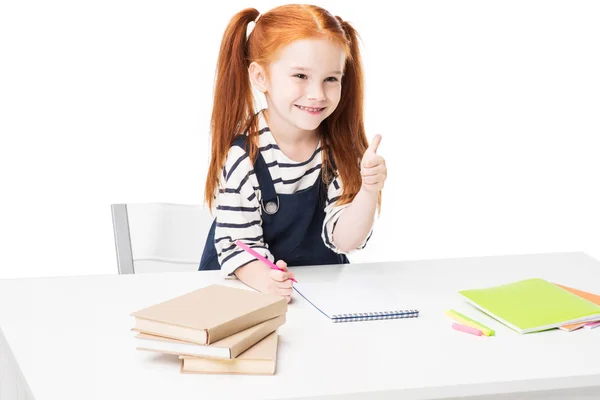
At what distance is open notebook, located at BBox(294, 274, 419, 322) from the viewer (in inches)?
74.2

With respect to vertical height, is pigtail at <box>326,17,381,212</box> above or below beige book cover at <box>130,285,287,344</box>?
above

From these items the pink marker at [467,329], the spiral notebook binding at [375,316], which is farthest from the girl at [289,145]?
the pink marker at [467,329]

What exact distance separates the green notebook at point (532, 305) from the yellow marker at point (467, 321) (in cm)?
6

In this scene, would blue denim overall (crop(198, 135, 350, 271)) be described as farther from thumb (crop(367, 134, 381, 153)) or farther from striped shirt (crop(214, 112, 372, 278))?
thumb (crop(367, 134, 381, 153))

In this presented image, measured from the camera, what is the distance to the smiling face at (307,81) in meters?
2.10

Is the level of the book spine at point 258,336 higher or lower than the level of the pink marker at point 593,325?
higher

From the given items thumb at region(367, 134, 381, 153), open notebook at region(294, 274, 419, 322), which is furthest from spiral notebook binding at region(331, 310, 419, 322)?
thumb at region(367, 134, 381, 153)

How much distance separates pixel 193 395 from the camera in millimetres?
1494

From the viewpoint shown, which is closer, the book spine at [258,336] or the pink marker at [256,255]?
the book spine at [258,336]

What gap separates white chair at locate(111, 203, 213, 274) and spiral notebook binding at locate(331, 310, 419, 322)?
0.89 metres

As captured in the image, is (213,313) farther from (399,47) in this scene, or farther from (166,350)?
(399,47)

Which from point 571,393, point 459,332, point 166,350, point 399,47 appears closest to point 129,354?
point 166,350

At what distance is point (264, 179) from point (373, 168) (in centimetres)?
33

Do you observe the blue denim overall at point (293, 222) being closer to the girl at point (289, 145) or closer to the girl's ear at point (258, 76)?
the girl at point (289, 145)
